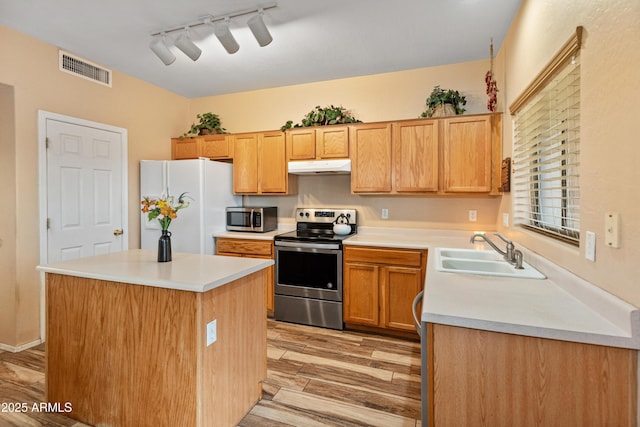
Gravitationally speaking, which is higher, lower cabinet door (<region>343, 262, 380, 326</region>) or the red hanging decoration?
the red hanging decoration

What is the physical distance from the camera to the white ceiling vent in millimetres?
2986

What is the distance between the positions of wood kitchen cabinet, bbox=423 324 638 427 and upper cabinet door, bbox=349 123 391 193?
2273 millimetres

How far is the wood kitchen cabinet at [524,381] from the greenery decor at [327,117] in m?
2.73

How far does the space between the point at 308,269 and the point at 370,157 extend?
132 centimetres

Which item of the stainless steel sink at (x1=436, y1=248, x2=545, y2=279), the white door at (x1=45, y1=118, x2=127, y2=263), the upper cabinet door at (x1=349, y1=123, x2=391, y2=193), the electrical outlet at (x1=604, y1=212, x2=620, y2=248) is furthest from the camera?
the upper cabinet door at (x1=349, y1=123, x2=391, y2=193)

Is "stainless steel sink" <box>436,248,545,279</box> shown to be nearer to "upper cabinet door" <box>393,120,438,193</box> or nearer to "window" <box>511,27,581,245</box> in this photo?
"window" <box>511,27,581,245</box>

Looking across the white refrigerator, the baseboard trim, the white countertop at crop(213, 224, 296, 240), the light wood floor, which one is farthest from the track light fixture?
the baseboard trim

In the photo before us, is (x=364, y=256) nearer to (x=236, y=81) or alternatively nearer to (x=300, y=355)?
(x=300, y=355)

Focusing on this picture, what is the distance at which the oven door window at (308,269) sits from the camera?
10.3 feet

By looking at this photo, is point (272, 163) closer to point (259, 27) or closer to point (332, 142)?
point (332, 142)

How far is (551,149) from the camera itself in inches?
70.0

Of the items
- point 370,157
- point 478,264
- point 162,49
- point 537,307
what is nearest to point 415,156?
point 370,157

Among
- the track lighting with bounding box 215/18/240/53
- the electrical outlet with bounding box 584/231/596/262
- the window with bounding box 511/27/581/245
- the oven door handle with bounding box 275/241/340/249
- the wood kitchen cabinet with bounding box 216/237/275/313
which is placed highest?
the track lighting with bounding box 215/18/240/53

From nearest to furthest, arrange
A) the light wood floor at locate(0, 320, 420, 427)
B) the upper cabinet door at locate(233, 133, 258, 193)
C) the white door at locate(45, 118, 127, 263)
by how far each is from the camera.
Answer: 1. the light wood floor at locate(0, 320, 420, 427)
2. the white door at locate(45, 118, 127, 263)
3. the upper cabinet door at locate(233, 133, 258, 193)
